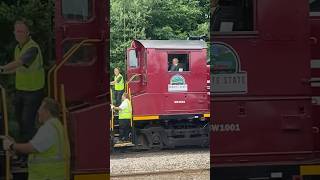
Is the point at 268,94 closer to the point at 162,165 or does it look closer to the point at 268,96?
the point at 268,96

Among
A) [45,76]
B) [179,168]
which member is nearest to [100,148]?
[45,76]

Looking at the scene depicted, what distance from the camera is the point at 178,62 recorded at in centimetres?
1355

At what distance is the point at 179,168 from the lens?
10.3m

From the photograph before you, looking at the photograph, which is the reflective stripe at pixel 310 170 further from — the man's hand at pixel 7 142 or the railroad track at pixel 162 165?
the railroad track at pixel 162 165

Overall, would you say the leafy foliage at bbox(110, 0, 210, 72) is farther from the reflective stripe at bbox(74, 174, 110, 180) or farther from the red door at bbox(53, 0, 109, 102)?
the reflective stripe at bbox(74, 174, 110, 180)

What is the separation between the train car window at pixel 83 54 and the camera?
128 inches

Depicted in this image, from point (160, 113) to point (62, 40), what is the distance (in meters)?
9.83

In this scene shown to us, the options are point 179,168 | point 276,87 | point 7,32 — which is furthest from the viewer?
point 179,168

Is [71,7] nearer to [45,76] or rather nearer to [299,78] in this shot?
[45,76]

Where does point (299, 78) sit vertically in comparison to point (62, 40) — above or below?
below

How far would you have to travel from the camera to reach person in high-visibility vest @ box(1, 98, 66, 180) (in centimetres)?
321

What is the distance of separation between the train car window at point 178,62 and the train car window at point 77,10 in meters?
9.91

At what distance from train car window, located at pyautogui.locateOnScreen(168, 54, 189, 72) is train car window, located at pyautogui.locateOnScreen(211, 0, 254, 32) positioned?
9.42 meters

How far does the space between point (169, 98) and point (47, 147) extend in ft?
32.6
